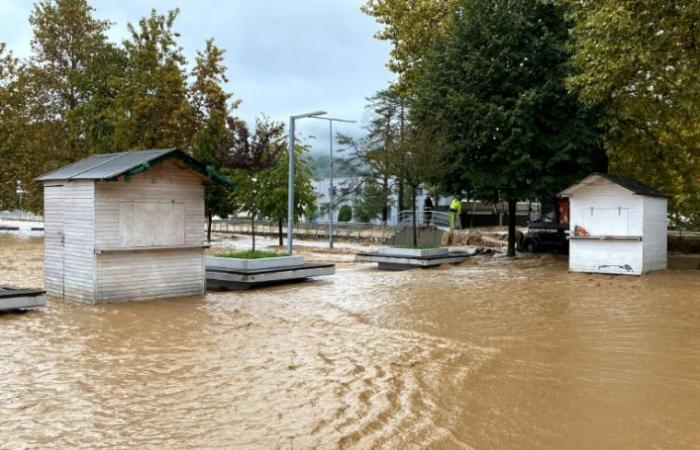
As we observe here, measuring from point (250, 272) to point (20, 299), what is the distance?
19.4 feet

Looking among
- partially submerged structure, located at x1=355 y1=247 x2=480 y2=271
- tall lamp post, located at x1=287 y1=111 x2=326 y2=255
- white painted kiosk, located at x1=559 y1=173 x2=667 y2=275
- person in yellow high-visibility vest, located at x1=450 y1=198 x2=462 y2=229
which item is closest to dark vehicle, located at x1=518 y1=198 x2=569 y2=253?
partially submerged structure, located at x1=355 y1=247 x2=480 y2=271

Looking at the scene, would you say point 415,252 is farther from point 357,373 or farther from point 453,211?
point 357,373

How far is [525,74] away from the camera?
23.5 meters

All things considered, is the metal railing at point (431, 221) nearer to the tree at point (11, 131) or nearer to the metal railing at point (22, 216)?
the tree at point (11, 131)

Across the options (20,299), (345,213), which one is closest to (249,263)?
(20,299)

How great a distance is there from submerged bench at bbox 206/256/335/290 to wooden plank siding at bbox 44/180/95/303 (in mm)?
3877

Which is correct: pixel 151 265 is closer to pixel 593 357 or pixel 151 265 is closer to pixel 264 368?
pixel 264 368

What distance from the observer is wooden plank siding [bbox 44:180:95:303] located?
46.2ft

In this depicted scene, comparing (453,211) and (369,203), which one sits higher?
(369,203)

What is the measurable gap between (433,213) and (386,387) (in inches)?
1247

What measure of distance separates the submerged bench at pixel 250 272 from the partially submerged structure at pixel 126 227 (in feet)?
5.18

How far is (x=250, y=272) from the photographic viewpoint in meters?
17.4

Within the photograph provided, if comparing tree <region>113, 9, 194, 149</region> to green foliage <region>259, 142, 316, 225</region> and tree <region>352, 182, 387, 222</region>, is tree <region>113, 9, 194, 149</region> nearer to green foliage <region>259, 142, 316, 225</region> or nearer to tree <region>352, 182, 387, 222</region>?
green foliage <region>259, 142, 316, 225</region>

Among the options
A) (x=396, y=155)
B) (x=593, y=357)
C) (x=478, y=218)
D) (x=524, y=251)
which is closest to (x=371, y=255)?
(x=396, y=155)
